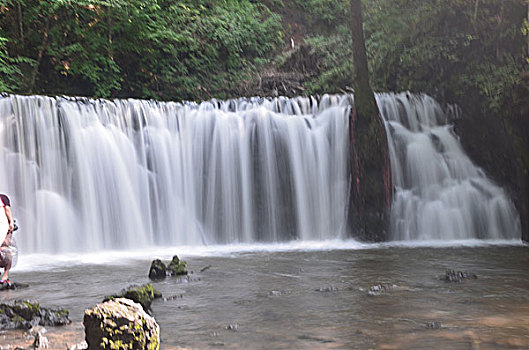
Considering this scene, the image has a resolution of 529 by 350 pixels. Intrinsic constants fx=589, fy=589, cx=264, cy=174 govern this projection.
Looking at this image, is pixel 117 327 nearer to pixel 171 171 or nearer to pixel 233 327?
pixel 233 327

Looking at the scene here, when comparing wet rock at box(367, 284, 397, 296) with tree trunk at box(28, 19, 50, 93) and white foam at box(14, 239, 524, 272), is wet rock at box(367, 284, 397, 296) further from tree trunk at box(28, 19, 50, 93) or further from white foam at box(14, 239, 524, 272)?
tree trunk at box(28, 19, 50, 93)

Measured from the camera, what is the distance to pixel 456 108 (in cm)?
1318

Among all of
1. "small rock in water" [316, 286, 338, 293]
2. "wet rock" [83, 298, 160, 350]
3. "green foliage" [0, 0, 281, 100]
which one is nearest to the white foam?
"small rock in water" [316, 286, 338, 293]

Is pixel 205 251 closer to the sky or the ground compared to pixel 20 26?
closer to the ground

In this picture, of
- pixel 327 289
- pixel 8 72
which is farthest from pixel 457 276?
pixel 8 72

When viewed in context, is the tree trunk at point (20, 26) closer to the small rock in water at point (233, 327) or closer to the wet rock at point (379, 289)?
the wet rock at point (379, 289)

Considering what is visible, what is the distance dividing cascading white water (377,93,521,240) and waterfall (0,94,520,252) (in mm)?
23

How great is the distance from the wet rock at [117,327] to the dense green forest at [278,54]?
925 cm

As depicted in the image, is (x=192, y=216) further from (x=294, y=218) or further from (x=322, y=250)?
(x=322, y=250)

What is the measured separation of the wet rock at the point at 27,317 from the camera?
4.65m

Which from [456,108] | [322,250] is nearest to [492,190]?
[456,108]

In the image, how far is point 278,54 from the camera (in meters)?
19.2

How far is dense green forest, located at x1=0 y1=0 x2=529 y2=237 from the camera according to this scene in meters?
12.5

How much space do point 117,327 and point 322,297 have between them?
9.32 feet
